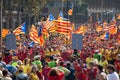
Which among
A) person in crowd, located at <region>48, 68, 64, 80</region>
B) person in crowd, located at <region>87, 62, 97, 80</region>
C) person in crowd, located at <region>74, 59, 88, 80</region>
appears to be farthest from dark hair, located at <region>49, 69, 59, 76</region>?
person in crowd, located at <region>87, 62, 97, 80</region>

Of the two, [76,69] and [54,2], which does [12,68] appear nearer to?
[76,69]

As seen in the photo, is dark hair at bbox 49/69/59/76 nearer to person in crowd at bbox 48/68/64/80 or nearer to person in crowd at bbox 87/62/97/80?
person in crowd at bbox 48/68/64/80

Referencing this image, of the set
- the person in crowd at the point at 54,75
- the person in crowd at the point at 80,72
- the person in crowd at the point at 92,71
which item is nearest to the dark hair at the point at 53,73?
the person in crowd at the point at 54,75

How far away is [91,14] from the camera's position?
125500 mm

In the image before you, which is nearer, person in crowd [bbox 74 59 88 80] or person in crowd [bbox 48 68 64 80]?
person in crowd [bbox 48 68 64 80]

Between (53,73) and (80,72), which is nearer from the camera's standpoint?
(53,73)

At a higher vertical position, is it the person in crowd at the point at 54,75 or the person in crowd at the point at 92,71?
the person in crowd at the point at 54,75

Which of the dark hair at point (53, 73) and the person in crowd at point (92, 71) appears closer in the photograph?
the dark hair at point (53, 73)

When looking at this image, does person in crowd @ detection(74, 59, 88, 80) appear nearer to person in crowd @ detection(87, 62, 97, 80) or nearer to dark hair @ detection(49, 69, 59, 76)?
person in crowd @ detection(87, 62, 97, 80)

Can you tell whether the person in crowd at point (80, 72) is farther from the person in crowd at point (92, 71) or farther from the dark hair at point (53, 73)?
the dark hair at point (53, 73)

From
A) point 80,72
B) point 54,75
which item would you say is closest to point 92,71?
point 80,72

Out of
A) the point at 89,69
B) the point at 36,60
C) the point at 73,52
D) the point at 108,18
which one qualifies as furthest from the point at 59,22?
the point at 108,18

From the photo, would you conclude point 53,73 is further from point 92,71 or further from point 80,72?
point 92,71

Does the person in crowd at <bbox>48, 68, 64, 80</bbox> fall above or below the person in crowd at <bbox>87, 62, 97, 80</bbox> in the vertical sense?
above
